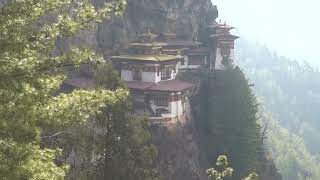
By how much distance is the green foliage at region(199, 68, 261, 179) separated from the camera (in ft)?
167

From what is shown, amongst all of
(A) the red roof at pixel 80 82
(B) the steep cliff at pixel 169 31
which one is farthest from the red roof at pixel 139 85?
(B) the steep cliff at pixel 169 31

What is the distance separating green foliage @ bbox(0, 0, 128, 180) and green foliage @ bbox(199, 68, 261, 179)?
129ft

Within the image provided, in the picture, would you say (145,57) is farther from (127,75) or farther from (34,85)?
(34,85)

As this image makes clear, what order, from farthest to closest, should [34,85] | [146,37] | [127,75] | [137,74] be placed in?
[146,37]
[127,75]
[137,74]
[34,85]

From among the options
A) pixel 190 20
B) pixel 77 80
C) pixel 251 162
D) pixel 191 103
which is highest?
pixel 190 20

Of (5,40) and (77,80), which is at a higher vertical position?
(5,40)

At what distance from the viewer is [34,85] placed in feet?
39.2

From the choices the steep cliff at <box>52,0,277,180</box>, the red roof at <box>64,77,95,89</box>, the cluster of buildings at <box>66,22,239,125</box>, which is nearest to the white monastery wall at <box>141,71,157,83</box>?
the cluster of buildings at <box>66,22,239,125</box>

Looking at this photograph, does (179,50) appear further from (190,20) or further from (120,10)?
(120,10)

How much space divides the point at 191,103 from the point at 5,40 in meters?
43.6

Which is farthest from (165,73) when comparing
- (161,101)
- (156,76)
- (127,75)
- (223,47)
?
(223,47)

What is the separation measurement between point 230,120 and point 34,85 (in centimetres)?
4243

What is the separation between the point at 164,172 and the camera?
143 feet

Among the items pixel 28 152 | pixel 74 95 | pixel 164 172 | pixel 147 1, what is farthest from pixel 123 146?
pixel 147 1
